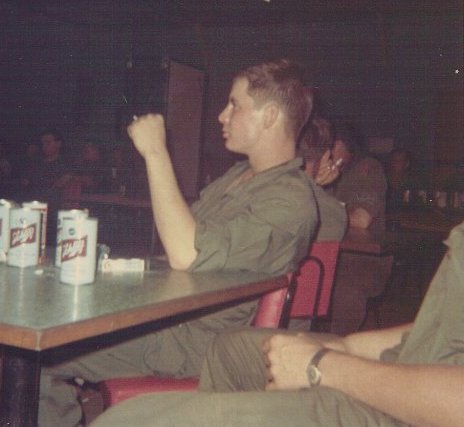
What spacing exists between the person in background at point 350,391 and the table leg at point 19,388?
Result: 518 mm

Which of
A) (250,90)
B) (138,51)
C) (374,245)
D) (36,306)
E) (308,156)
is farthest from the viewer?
(138,51)

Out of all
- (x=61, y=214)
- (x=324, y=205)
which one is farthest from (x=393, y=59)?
(x=61, y=214)

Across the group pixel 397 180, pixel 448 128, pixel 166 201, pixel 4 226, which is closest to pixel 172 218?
pixel 166 201

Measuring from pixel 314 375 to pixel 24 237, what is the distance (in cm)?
82

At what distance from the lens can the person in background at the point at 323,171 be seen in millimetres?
2336

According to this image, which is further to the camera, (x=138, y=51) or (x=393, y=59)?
(x=138, y=51)

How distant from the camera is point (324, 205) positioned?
2.32 m

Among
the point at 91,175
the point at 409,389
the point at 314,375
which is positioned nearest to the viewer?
the point at 409,389

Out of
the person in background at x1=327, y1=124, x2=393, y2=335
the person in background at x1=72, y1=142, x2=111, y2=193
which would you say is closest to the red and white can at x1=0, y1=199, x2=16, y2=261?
the person in background at x1=327, y1=124, x2=393, y2=335

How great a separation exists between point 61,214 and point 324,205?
3.85 ft

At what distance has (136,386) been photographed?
1426 mm

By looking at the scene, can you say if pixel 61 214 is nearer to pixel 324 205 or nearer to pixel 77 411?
pixel 77 411

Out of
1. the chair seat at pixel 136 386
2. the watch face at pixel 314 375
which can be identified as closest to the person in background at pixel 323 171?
the chair seat at pixel 136 386

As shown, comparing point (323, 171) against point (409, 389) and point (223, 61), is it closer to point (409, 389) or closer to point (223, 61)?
point (409, 389)
